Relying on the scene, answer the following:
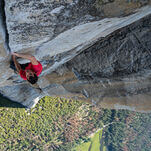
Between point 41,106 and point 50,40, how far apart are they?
27.1 ft

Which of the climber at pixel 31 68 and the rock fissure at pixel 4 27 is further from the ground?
the rock fissure at pixel 4 27

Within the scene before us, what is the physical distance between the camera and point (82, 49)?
4223 mm

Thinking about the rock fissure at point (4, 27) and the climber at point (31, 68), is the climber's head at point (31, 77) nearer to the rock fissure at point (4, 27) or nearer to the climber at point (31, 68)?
the climber at point (31, 68)

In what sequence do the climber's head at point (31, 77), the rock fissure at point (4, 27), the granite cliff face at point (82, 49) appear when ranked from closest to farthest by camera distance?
the rock fissure at point (4, 27) → the granite cliff face at point (82, 49) → the climber's head at point (31, 77)

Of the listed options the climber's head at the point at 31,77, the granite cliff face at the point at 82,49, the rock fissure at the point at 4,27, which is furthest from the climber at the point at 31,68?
the rock fissure at the point at 4,27

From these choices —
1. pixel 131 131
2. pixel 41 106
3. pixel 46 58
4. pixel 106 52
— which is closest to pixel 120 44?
pixel 106 52

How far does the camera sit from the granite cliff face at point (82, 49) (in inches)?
85.7

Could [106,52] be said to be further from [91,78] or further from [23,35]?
[23,35]

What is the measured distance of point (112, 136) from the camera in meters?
38.4

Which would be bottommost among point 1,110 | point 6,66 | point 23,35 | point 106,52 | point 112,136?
point 112,136

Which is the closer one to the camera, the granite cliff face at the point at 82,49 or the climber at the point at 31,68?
the granite cliff face at the point at 82,49

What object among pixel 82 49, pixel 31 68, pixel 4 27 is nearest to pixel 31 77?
pixel 31 68

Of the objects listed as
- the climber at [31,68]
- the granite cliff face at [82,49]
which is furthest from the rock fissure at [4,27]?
the climber at [31,68]

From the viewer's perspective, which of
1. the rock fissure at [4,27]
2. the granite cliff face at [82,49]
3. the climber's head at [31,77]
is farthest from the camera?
the climber's head at [31,77]
